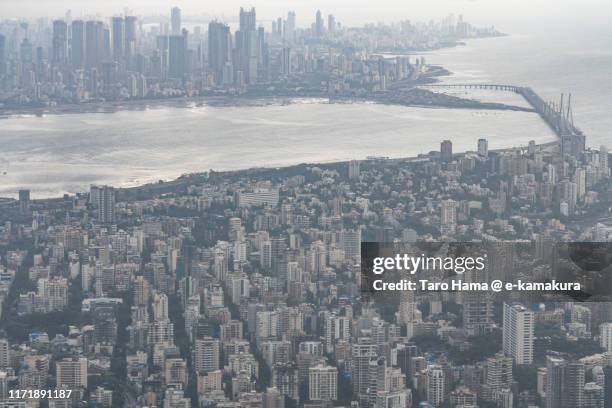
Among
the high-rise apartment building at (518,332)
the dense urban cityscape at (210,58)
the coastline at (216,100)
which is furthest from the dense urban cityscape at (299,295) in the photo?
the dense urban cityscape at (210,58)

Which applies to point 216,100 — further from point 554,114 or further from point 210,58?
point 554,114

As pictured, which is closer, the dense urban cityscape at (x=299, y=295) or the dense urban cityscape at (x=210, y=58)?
the dense urban cityscape at (x=299, y=295)

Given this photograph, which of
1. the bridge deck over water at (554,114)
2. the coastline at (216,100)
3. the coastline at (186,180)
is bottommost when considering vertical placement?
the coastline at (216,100)

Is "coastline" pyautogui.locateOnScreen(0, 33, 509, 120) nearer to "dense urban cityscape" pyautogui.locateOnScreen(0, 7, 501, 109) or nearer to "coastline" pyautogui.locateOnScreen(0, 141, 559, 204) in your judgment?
"dense urban cityscape" pyautogui.locateOnScreen(0, 7, 501, 109)

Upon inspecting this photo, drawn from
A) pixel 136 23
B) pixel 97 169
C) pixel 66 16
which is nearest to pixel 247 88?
pixel 136 23

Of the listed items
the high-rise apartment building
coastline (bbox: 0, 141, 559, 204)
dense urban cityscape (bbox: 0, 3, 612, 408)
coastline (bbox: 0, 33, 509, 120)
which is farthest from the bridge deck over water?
the high-rise apartment building

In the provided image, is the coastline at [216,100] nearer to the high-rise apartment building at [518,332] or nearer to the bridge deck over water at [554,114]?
the bridge deck over water at [554,114]

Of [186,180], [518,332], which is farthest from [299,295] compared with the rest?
[186,180]

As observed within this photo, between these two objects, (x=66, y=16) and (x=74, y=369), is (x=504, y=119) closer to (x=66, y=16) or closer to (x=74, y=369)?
(x=66, y=16)
